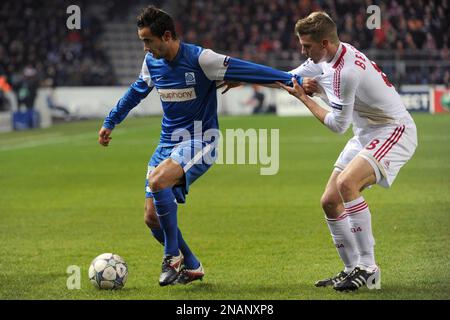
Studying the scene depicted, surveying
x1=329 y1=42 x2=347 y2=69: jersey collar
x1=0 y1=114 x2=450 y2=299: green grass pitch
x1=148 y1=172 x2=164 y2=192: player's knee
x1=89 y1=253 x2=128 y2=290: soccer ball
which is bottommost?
x1=0 y1=114 x2=450 y2=299: green grass pitch

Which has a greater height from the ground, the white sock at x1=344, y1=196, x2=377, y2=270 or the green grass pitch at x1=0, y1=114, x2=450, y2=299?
the white sock at x1=344, y1=196, x2=377, y2=270

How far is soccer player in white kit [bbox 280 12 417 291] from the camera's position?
6711mm

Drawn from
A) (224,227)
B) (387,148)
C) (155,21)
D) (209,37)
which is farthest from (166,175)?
(209,37)

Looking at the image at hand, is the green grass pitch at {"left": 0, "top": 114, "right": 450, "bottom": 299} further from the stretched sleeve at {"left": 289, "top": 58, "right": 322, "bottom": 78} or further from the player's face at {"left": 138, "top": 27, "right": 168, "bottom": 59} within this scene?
the player's face at {"left": 138, "top": 27, "right": 168, "bottom": 59}

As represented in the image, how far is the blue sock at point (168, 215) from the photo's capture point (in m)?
7.10

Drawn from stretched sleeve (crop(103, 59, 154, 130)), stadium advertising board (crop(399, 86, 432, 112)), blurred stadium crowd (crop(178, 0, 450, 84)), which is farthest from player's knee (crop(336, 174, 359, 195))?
stadium advertising board (crop(399, 86, 432, 112))

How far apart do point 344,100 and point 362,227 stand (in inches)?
40.0

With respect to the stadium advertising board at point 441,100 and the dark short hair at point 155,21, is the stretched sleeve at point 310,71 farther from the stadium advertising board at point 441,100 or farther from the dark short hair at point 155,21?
the stadium advertising board at point 441,100

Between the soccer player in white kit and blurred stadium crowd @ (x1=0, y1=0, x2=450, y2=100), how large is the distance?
18.3m

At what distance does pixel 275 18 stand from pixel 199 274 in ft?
91.0

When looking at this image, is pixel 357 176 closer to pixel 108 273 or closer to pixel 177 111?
pixel 177 111

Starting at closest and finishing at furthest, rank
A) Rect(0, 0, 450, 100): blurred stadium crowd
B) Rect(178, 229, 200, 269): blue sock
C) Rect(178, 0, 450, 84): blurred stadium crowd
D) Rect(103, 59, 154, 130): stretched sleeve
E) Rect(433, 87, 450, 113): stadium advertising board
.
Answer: Rect(178, 229, 200, 269): blue sock → Rect(103, 59, 154, 130): stretched sleeve → Rect(178, 0, 450, 84): blurred stadium crowd → Rect(0, 0, 450, 100): blurred stadium crowd → Rect(433, 87, 450, 113): stadium advertising board

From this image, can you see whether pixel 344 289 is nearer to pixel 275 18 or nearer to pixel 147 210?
pixel 147 210

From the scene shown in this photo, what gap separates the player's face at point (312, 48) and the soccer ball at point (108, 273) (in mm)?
2264
